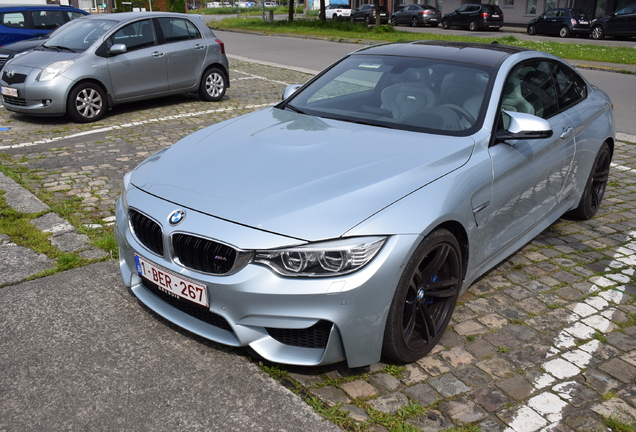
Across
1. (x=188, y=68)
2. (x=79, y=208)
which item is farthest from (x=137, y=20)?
(x=79, y=208)

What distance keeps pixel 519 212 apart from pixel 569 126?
1034 mm

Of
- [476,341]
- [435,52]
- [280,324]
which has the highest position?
[435,52]

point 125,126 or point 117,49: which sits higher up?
point 117,49

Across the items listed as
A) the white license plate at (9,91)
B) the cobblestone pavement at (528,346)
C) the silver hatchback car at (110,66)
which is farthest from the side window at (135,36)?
the cobblestone pavement at (528,346)

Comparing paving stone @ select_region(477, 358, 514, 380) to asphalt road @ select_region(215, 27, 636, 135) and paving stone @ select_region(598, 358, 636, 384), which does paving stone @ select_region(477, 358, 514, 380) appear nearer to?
paving stone @ select_region(598, 358, 636, 384)

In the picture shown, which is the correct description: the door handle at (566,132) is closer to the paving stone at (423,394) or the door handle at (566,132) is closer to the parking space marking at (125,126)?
the paving stone at (423,394)

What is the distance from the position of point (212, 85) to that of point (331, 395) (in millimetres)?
8911

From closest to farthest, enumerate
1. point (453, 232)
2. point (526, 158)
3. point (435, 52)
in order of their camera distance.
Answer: point (453, 232) < point (526, 158) < point (435, 52)

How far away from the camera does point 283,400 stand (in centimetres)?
289

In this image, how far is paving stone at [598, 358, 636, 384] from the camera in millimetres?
3191

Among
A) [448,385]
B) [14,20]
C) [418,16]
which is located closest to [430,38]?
[14,20]

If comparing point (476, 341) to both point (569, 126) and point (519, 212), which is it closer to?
point (519, 212)

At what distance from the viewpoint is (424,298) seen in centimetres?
324

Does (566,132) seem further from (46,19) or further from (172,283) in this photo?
(46,19)
